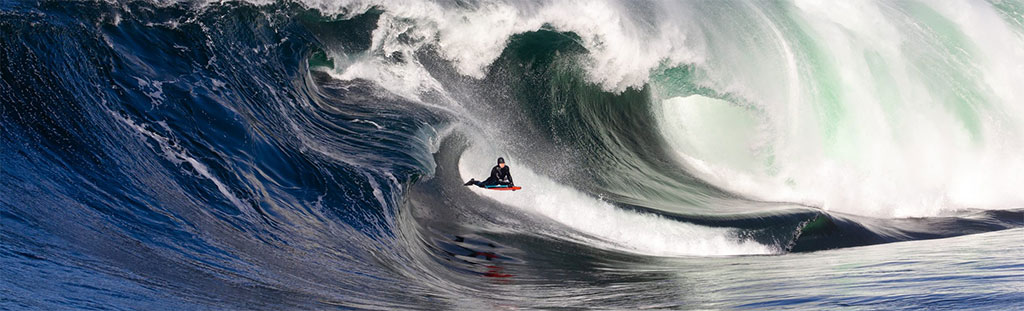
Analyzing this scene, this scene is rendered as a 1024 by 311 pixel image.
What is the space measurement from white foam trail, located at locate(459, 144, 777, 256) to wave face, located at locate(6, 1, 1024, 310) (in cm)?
4

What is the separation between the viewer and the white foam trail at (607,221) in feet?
31.6

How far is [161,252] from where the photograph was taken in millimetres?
6195

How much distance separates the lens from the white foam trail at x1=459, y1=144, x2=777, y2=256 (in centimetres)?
964

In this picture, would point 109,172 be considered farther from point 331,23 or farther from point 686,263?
point 686,263

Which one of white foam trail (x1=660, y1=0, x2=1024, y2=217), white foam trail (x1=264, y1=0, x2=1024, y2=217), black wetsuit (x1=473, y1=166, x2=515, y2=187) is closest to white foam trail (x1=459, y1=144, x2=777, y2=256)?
black wetsuit (x1=473, y1=166, x2=515, y2=187)

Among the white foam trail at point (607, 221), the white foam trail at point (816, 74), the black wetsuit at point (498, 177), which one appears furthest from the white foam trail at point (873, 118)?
the black wetsuit at point (498, 177)

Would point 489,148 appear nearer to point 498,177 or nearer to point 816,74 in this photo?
point 498,177

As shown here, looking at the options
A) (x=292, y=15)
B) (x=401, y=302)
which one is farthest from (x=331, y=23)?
(x=401, y=302)

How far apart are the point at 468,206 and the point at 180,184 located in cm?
337

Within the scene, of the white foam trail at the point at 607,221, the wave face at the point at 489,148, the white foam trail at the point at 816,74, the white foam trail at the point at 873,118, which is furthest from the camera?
the white foam trail at the point at 873,118

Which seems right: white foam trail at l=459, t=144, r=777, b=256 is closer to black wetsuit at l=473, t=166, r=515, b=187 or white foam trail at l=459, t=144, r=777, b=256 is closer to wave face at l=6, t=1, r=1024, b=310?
wave face at l=6, t=1, r=1024, b=310

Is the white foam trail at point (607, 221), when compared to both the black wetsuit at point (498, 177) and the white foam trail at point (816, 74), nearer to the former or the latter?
the black wetsuit at point (498, 177)

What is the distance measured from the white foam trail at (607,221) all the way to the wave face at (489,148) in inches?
1.5

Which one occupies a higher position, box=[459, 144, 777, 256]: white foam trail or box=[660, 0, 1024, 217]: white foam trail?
box=[660, 0, 1024, 217]: white foam trail
